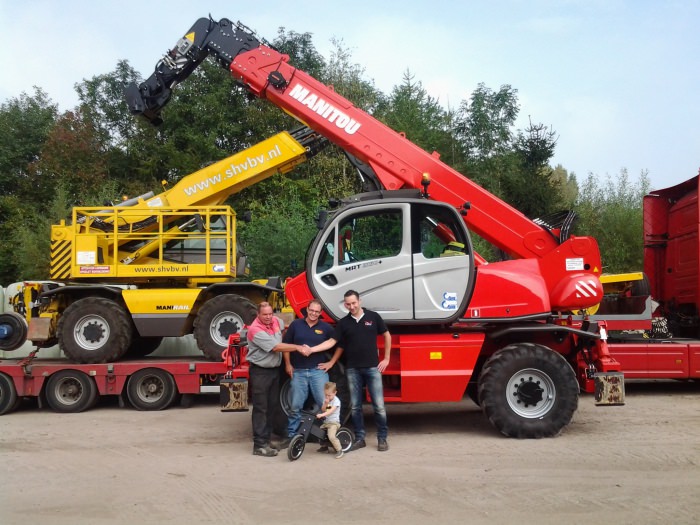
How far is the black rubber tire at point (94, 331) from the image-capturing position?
38.0ft

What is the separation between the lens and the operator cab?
8695 millimetres

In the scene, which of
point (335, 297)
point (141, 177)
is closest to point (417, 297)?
point (335, 297)

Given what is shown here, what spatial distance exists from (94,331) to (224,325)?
2183 millimetres

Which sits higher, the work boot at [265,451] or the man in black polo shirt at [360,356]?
the man in black polo shirt at [360,356]

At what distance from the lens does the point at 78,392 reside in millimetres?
11461

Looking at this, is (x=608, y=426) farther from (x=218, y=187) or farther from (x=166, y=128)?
(x=166, y=128)

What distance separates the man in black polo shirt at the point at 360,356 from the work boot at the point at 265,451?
0.95 m

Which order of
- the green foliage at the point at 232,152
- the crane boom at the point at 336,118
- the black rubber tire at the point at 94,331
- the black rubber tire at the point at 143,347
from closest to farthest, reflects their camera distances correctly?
1. the crane boom at the point at 336,118
2. the black rubber tire at the point at 94,331
3. the black rubber tire at the point at 143,347
4. the green foliage at the point at 232,152

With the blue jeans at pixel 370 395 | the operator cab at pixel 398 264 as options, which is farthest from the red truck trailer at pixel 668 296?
the blue jeans at pixel 370 395

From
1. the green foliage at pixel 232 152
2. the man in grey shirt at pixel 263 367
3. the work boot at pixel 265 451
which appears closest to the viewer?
the work boot at pixel 265 451

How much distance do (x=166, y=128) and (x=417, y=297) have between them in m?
27.4

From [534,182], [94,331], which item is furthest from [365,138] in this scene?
[534,182]

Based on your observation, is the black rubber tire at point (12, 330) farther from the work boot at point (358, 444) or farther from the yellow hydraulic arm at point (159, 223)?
the work boot at point (358, 444)

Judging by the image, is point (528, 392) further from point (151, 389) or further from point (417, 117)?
point (417, 117)
